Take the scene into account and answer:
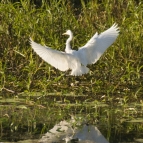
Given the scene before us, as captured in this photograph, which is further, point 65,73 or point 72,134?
point 65,73

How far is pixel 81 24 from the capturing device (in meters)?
10.4

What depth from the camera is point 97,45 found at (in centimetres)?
899

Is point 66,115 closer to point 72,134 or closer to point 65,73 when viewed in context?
point 72,134

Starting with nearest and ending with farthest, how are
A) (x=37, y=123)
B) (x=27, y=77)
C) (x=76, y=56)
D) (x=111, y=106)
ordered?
(x=37, y=123) → (x=111, y=106) → (x=76, y=56) → (x=27, y=77)

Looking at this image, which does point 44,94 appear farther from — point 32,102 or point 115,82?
point 115,82

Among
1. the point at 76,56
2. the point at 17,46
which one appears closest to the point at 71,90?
the point at 76,56

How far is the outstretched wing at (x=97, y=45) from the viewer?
8.93 meters

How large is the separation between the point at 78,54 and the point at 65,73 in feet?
1.88

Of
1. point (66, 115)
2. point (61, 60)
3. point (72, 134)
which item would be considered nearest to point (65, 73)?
point (61, 60)

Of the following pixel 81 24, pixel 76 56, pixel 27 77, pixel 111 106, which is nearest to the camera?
pixel 111 106

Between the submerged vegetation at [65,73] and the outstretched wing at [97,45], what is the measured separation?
324mm

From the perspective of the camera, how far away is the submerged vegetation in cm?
772

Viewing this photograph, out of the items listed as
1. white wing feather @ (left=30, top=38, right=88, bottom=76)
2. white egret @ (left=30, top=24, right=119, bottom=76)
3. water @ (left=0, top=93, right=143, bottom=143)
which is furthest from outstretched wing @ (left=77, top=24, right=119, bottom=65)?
water @ (left=0, top=93, right=143, bottom=143)

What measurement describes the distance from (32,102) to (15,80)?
89 cm
